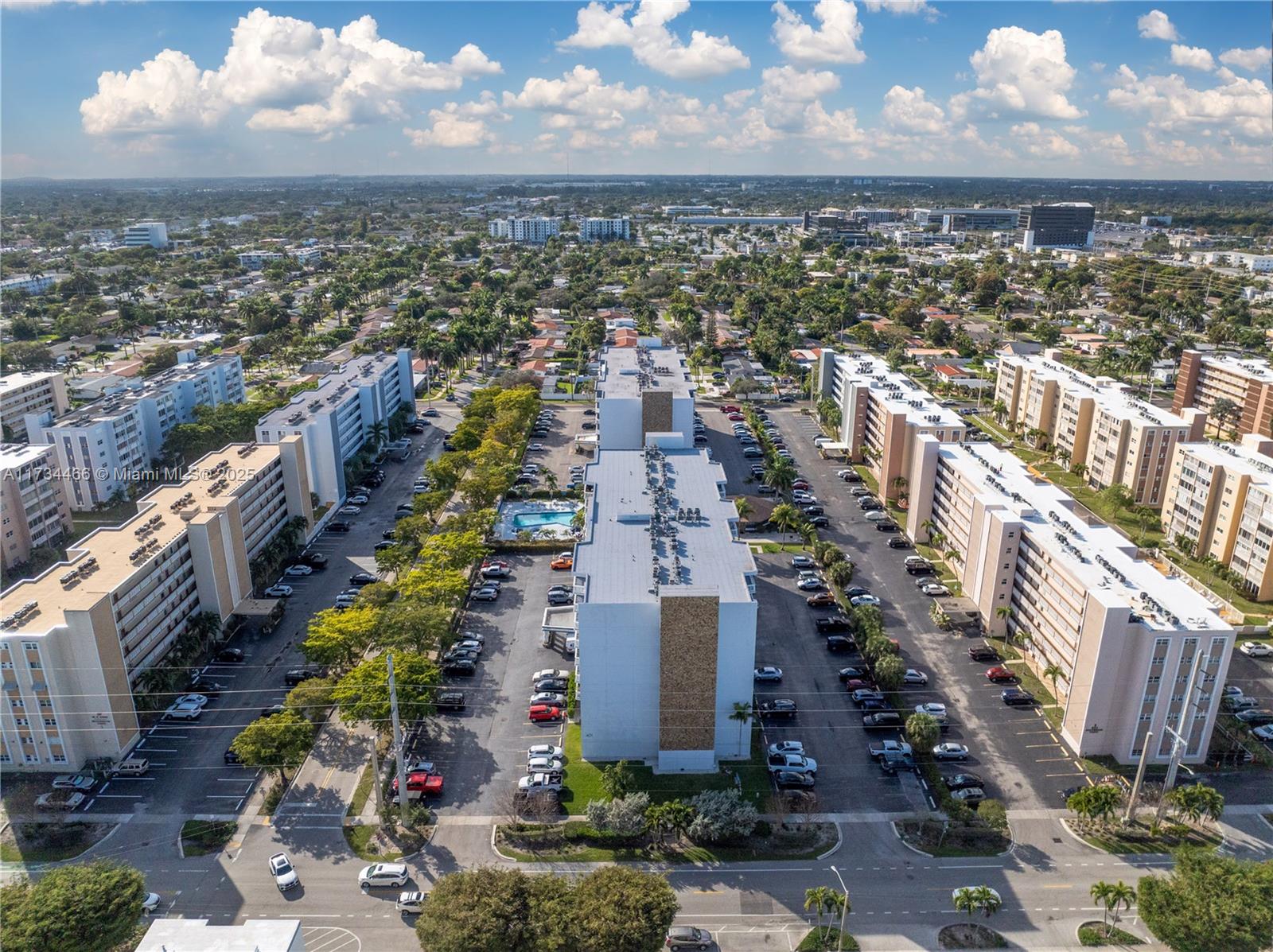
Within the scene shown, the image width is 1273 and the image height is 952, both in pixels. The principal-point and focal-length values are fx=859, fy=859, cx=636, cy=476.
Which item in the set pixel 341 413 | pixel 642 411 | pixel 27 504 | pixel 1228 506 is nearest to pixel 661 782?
pixel 642 411

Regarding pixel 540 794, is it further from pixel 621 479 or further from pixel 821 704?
pixel 621 479

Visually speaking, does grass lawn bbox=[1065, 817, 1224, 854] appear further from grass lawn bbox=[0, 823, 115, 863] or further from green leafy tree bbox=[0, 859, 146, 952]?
grass lawn bbox=[0, 823, 115, 863]

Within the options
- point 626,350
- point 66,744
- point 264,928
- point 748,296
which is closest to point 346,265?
point 748,296

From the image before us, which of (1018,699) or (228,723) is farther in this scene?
(1018,699)

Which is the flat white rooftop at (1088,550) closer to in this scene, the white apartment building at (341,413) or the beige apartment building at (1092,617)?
the beige apartment building at (1092,617)

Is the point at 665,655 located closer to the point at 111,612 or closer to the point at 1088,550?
the point at 1088,550
